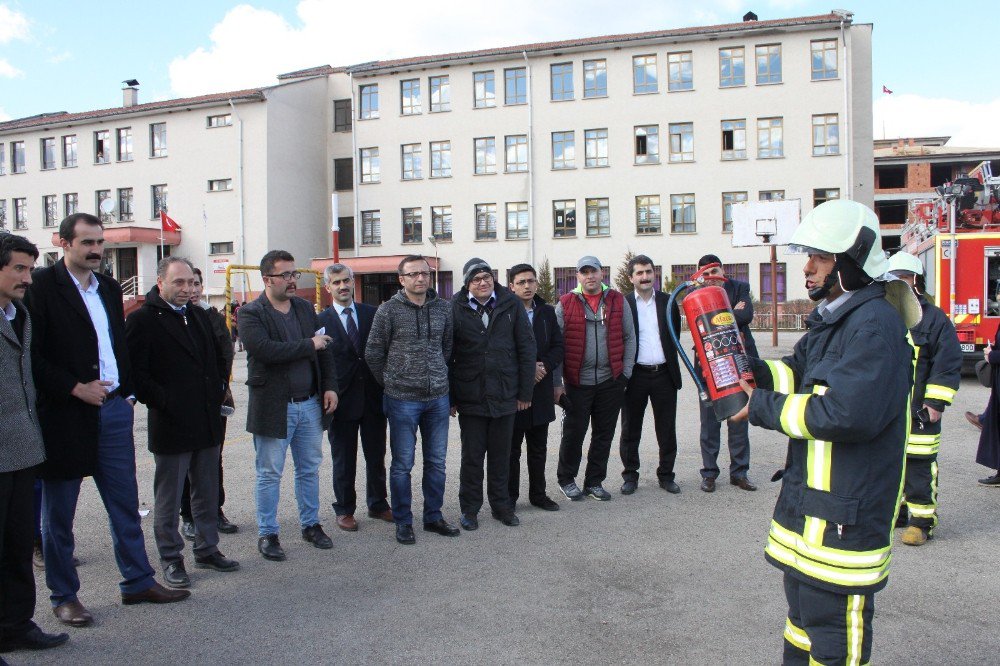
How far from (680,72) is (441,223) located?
1490 cm

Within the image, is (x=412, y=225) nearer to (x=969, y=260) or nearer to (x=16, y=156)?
(x=16, y=156)

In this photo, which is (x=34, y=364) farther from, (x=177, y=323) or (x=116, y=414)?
(x=177, y=323)

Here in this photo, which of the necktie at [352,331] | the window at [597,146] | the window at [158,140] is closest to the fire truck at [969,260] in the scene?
the necktie at [352,331]

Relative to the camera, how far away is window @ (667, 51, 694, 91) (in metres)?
39.2

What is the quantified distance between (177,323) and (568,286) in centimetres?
3603

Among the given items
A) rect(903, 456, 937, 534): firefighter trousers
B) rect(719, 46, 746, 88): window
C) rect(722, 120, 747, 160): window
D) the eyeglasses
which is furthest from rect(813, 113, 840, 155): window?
the eyeglasses

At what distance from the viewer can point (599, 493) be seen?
6785 mm

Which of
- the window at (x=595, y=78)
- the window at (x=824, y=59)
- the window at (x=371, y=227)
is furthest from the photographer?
the window at (x=371, y=227)

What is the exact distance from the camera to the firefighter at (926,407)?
A: 5434 mm

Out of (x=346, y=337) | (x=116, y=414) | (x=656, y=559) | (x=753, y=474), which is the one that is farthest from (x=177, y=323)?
(x=753, y=474)

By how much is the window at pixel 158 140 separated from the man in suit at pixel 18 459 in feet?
142

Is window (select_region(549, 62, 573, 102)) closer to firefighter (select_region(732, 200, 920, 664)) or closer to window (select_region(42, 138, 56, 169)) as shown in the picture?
window (select_region(42, 138, 56, 169))

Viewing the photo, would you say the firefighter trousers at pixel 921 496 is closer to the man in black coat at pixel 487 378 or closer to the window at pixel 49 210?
the man in black coat at pixel 487 378

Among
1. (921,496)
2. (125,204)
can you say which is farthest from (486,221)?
(921,496)
